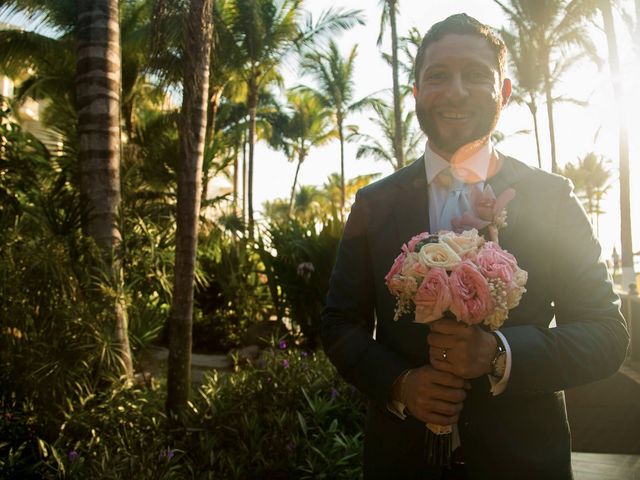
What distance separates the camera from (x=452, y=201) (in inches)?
63.2

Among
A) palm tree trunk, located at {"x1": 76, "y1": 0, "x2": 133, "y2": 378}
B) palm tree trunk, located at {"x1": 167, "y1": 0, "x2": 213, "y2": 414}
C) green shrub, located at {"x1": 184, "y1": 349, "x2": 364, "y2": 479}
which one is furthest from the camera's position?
palm tree trunk, located at {"x1": 76, "y1": 0, "x2": 133, "y2": 378}

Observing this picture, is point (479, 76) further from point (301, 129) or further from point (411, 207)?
point (301, 129)

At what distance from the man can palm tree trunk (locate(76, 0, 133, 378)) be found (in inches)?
133

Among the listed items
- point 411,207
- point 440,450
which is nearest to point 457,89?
point 411,207

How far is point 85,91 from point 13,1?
926cm

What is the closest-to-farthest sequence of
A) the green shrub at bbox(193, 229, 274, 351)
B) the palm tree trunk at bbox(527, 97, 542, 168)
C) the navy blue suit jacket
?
the navy blue suit jacket, the green shrub at bbox(193, 229, 274, 351), the palm tree trunk at bbox(527, 97, 542, 168)

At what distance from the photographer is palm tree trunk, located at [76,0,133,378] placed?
4562mm

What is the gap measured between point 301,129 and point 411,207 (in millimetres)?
36139

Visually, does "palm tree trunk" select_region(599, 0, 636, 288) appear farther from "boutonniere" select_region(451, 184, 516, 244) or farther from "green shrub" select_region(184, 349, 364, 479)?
"boutonniere" select_region(451, 184, 516, 244)

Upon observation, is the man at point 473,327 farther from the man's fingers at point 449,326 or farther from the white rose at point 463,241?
the white rose at point 463,241

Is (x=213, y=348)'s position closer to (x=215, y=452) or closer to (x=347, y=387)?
(x=347, y=387)

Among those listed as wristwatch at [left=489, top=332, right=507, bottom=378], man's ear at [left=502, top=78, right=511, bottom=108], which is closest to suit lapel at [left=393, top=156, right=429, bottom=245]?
man's ear at [left=502, top=78, right=511, bottom=108]

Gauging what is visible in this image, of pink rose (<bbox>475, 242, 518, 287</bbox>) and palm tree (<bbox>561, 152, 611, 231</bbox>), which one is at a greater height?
palm tree (<bbox>561, 152, 611, 231</bbox>)

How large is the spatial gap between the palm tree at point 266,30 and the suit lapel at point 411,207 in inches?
561
